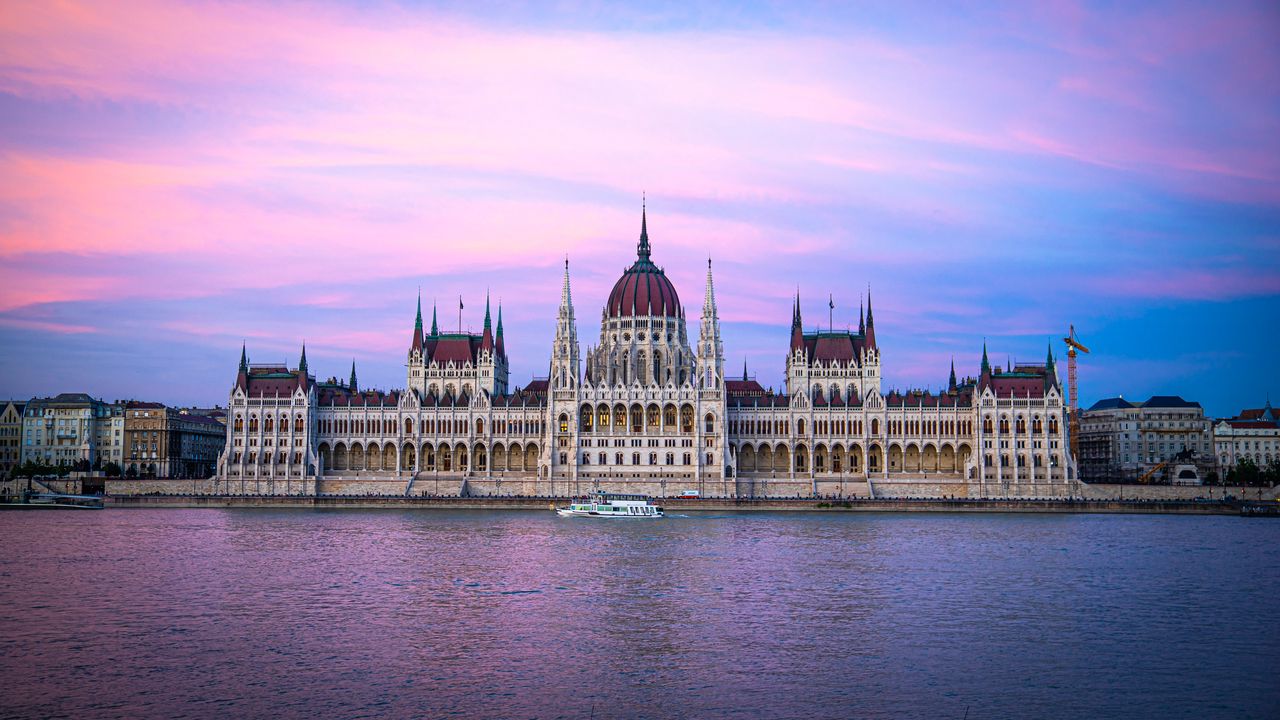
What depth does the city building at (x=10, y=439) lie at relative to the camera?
136 m

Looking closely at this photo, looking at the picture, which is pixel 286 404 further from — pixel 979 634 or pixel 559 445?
pixel 979 634

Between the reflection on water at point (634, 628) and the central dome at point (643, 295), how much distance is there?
54.9m

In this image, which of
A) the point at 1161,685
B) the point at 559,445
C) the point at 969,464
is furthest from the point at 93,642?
the point at 969,464

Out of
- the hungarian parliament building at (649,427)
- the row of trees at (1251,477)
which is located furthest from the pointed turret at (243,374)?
the row of trees at (1251,477)

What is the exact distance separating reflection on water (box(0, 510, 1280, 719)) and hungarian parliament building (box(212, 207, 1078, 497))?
43.9 metres

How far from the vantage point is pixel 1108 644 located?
118 ft

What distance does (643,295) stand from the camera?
403 feet

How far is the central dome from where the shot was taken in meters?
122

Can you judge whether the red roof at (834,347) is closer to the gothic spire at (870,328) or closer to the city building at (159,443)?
the gothic spire at (870,328)

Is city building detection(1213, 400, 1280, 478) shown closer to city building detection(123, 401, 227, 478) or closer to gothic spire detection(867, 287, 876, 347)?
gothic spire detection(867, 287, 876, 347)

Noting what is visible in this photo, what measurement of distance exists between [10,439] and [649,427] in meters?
72.6

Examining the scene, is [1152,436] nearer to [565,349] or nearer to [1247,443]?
[1247,443]

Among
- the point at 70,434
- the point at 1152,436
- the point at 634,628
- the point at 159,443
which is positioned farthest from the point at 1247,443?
the point at 70,434

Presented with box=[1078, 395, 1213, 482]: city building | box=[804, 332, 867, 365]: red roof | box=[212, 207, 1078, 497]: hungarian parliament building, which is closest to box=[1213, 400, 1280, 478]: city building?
box=[1078, 395, 1213, 482]: city building
